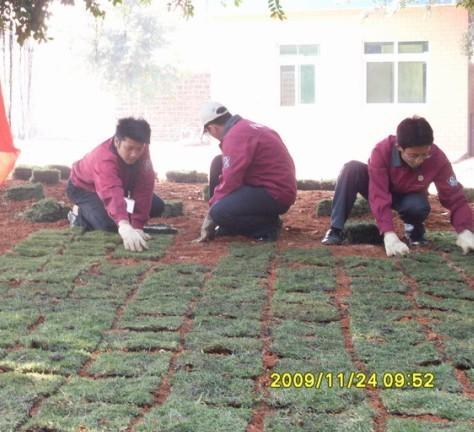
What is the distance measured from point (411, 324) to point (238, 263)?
151 cm

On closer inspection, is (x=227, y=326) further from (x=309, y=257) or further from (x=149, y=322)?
(x=309, y=257)

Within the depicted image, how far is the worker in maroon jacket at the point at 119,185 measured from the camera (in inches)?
205

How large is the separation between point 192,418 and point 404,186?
313cm

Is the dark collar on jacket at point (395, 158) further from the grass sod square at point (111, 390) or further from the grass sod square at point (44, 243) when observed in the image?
the grass sod square at point (111, 390)

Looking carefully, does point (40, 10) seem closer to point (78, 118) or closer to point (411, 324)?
point (411, 324)

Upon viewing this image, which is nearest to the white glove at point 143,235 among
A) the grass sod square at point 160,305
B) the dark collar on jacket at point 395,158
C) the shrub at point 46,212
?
the shrub at point 46,212

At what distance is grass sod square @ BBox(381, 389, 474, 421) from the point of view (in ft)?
8.10

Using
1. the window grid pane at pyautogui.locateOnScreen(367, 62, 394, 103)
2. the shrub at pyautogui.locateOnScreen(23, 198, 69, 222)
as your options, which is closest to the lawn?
the shrub at pyautogui.locateOnScreen(23, 198, 69, 222)

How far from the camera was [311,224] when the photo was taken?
20.9 ft

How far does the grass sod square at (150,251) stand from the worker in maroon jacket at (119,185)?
2.1 inches

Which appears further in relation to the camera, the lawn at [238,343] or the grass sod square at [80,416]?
the lawn at [238,343]

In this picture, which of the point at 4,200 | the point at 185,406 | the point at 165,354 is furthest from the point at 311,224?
the point at 185,406

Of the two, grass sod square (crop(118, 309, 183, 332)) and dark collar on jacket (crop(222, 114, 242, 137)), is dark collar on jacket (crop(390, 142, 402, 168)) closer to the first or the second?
dark collar on jacket (crop(222, 114, 242, 137))

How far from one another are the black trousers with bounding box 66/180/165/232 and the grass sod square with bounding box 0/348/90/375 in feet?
9.20
